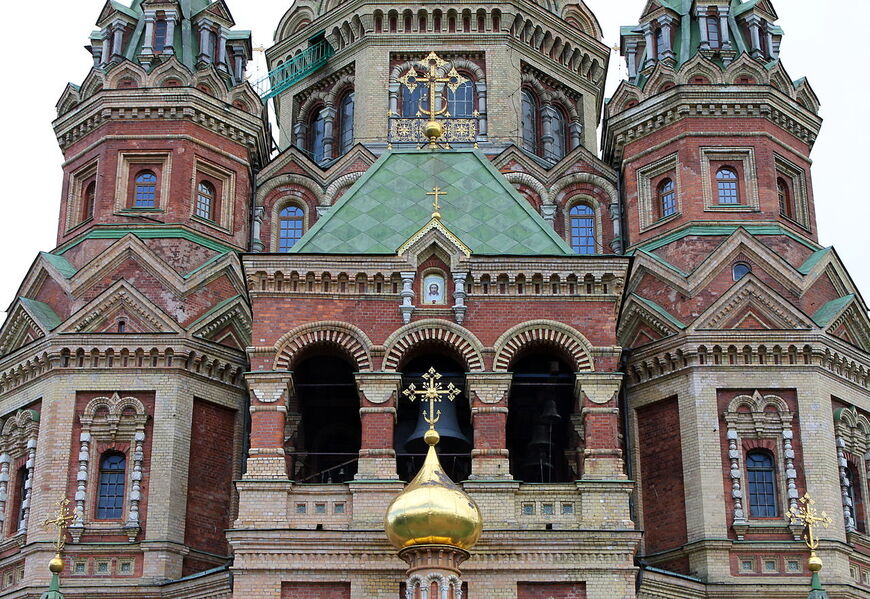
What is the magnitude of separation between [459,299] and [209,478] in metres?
6.26

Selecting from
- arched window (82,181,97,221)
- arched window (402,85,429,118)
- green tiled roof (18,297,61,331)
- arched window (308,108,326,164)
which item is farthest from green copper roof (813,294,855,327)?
arched window (82,181,97,221)

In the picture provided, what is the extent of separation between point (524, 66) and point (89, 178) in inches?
380

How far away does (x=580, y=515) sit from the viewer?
2769 cm

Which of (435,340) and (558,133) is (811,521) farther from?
(558,133)

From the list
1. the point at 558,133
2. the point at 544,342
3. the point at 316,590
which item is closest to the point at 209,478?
the point at 316,590

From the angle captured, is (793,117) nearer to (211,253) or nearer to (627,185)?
(627,185)

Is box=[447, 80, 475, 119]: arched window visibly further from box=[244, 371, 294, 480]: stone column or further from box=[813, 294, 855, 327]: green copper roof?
box=[244, 371, 294, 480]: stone column

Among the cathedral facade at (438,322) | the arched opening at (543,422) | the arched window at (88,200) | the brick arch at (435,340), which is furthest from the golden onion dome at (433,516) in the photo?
the arched window at (88,200)

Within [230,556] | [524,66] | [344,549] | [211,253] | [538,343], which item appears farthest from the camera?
[524,66]

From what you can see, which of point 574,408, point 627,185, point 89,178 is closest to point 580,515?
point 574,408

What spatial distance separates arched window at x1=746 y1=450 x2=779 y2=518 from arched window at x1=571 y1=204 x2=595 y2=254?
18.9 ft

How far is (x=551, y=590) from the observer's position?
89.5ft

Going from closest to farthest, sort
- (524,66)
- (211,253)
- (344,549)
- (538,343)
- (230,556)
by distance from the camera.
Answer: (344,549) → (538,343) → (230,556) → (211,253) → (524,66)

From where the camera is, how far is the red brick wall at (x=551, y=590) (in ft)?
89.2
